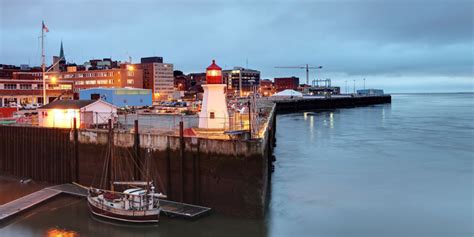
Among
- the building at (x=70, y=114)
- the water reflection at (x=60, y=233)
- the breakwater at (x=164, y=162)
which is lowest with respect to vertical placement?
the water reflection at (x=60, y=233)

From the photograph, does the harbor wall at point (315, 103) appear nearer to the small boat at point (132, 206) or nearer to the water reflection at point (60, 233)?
the small boat at point (132, 206)

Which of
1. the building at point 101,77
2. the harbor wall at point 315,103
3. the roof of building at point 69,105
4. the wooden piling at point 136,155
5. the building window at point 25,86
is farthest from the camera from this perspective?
the building at point 101,77

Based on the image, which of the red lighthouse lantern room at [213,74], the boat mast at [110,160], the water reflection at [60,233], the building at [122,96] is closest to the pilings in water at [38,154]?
the boat mast at [110,160]

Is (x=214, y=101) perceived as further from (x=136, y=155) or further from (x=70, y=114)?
(x=70, y=114)

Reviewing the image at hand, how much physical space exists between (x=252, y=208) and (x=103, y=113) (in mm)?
17775

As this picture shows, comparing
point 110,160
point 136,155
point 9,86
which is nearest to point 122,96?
point 9,86

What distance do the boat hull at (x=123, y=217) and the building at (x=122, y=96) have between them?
47.7m

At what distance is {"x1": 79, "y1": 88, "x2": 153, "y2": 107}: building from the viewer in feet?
232

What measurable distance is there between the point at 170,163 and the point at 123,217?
153 inches

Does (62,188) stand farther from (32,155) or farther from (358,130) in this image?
(358,130)

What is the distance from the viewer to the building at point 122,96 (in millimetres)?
70850

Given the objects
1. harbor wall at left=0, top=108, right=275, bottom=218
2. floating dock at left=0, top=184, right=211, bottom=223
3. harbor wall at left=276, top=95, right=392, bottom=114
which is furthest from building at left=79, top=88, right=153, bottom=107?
Result: harbor wall at left=276, top=95, right=392, bottom=114

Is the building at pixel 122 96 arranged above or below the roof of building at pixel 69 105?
above

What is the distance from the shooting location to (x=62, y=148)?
29.7 meters
